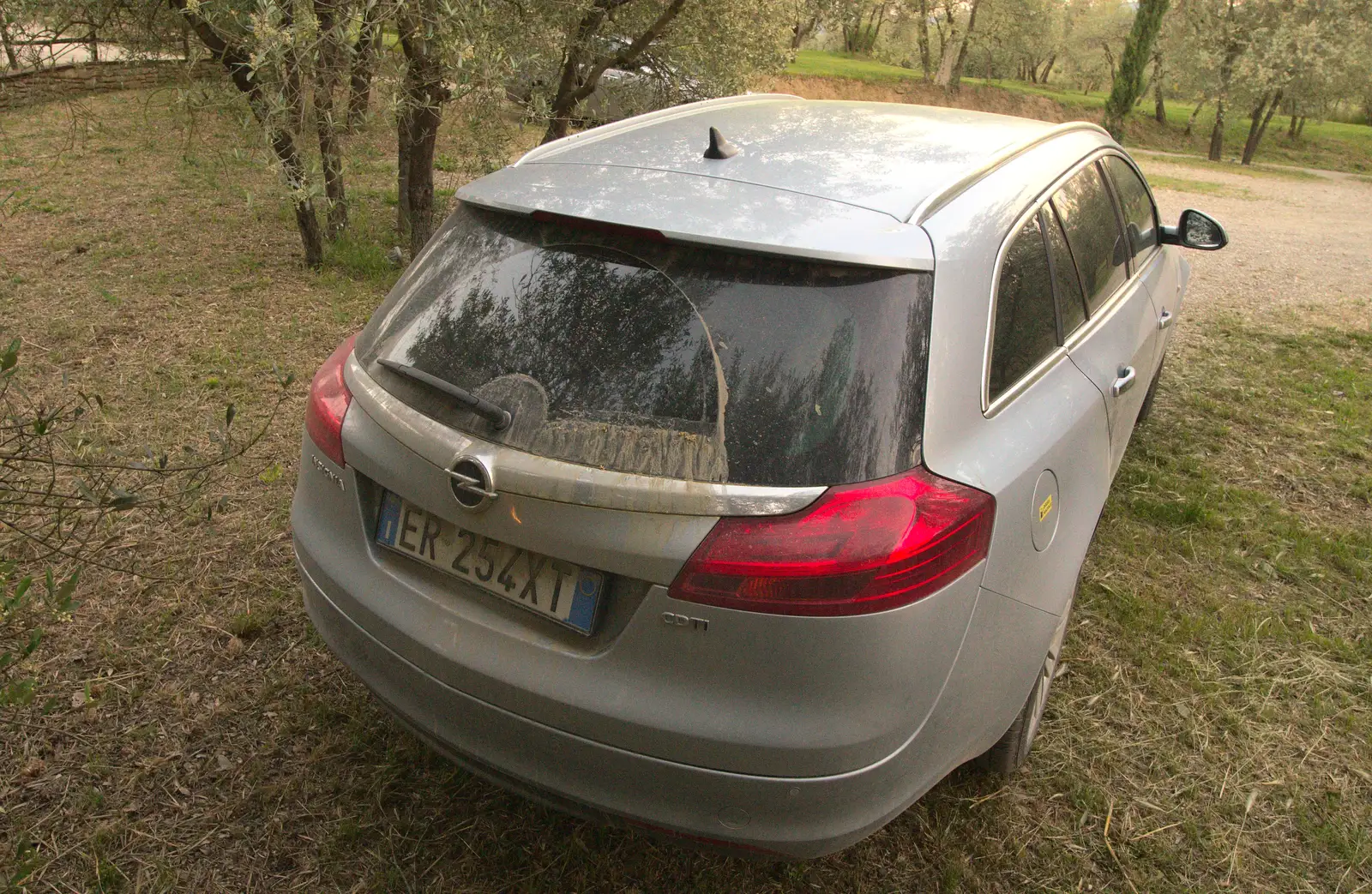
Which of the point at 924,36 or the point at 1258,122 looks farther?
the point at 924,36

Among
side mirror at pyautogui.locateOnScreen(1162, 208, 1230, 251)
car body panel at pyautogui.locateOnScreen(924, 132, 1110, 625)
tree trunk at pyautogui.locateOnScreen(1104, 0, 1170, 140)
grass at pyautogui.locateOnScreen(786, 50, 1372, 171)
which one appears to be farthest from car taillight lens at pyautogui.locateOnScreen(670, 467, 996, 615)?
grass at pyautogui.locateOnScreen(786, 50, 1372, 171)

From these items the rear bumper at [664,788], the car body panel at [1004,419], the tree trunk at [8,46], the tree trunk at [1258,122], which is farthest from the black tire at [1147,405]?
the tree trunk at [1258,122]

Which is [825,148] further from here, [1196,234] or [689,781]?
[1196,234]

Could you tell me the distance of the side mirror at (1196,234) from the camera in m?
4.03

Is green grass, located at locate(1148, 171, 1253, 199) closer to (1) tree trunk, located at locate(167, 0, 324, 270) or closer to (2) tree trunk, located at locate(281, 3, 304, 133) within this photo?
(1) tree trunk, located at locate(167, 0, 324, 270)

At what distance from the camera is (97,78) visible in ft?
22.6

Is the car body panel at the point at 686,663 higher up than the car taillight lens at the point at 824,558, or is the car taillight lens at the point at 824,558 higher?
the car taillight lens at the point at 824,558

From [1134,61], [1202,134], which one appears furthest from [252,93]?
[1202,134]

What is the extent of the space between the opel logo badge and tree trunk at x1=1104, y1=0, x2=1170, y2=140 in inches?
1232

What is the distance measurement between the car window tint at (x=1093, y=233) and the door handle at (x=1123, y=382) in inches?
9.4

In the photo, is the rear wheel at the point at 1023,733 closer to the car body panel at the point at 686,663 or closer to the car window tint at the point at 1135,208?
the car body panel at the point at 686,663

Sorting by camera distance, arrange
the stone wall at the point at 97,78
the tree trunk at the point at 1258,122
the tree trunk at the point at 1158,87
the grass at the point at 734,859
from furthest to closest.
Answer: the tree trunk at the point at 1158,87, the tree trunk at the point at 1258,122, the stone wall at the point at 97,78, the grass at the point at 734,859

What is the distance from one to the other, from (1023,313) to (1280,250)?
41.3 feet

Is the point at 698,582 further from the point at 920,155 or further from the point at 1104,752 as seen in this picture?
the point at 1104,752
